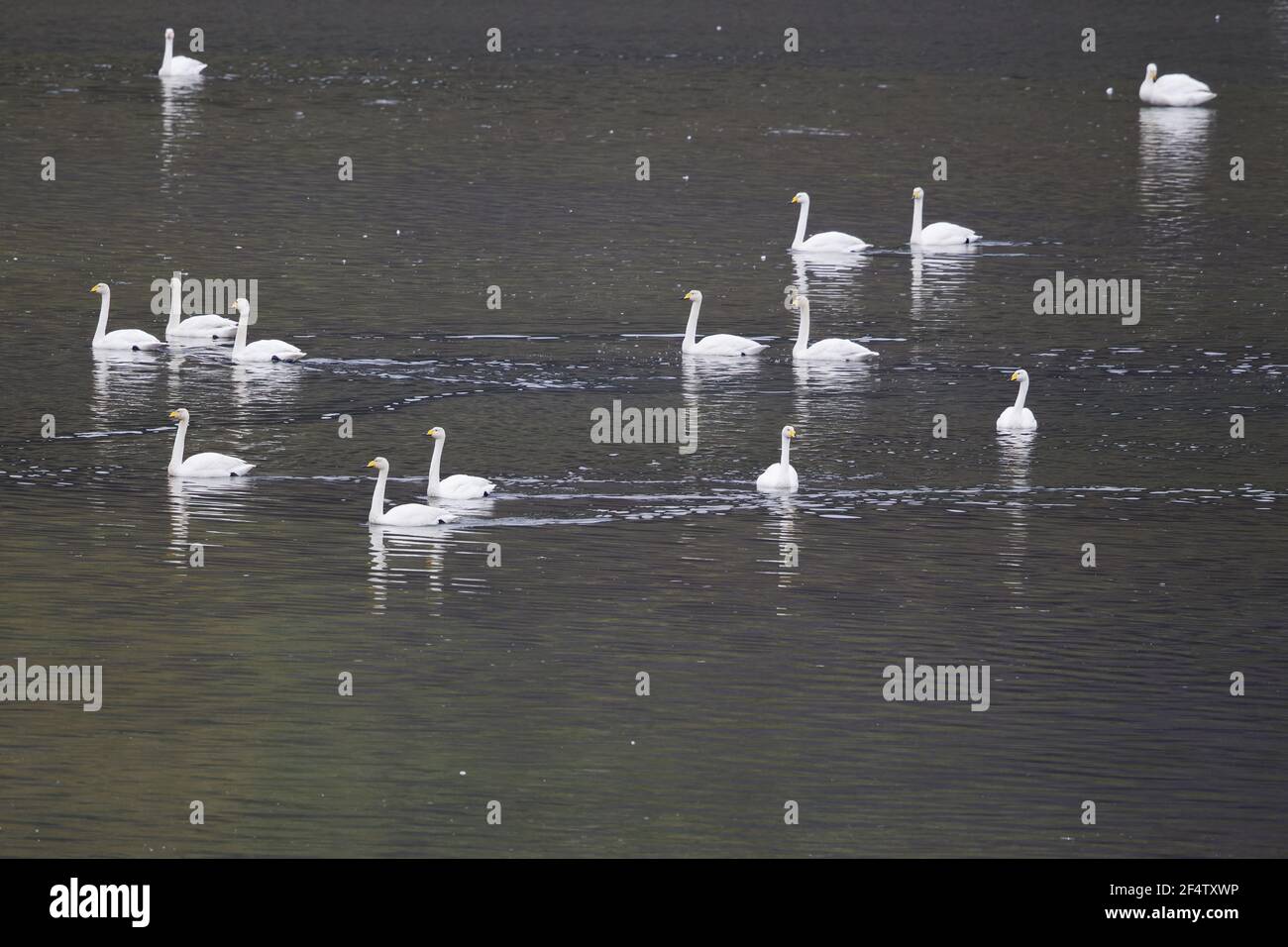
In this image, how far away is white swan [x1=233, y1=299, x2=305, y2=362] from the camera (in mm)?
29672

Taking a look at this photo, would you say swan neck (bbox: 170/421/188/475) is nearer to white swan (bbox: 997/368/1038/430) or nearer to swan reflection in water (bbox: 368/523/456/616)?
swan reflection in water (bbox: 368/523/456/616)

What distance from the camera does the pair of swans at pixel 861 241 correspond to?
37.9 m

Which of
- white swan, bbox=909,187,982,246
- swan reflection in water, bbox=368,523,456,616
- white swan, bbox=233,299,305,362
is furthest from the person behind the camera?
white swan, bbox=909,187,982,246

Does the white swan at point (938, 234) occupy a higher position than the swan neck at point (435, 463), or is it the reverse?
the white swan at point (938, 234)

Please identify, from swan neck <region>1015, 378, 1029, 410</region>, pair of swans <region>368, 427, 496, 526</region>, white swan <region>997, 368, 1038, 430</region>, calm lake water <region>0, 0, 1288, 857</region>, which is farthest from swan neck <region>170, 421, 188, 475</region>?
swan neck <region>1015, 378, 1029, 410</region>

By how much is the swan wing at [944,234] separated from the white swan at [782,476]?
15.2 m

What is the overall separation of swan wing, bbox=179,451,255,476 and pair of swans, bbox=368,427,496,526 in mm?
1589

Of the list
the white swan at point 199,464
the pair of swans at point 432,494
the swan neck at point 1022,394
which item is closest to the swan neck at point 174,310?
the white swan at point 199,464

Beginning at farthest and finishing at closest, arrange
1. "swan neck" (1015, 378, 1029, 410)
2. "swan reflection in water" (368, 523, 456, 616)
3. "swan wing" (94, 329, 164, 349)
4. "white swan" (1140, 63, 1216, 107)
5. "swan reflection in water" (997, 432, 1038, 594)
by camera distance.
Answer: "white swan" (1140, 63, 1216, 107), "swan wing" (94, 329, 164, 349), "swan neck" (1015, 378, 1029, 410), "swan reflection in water" (997, 432, 1038, 594), "swan reflection in water" (368, 523, 456, 616)

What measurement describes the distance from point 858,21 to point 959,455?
40.6m

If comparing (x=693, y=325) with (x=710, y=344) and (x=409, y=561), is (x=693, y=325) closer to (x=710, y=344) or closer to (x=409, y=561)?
(x=710, y=344)

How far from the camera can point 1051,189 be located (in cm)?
4381

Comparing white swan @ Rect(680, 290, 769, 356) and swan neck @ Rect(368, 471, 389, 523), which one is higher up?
white swan @ Rect(680, 290, 769, 356)

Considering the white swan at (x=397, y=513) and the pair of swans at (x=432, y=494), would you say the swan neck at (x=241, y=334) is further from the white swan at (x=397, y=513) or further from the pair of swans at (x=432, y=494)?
the white swan at (x=397, y=513)
